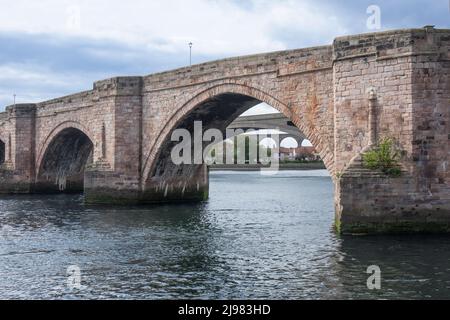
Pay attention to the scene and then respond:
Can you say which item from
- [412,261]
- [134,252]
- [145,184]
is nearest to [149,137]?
[145,184]

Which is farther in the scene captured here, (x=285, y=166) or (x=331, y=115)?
(x=285, y=166)

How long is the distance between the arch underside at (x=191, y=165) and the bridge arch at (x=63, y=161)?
1072cm

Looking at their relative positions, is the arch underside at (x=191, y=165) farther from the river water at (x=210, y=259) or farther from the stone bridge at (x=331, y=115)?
the river water at (x=210, y=259)

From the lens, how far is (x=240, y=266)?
43.8 ft

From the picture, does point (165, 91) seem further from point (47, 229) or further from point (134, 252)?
point (134, 252)

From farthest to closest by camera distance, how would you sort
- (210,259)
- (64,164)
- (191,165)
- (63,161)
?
(64,164)
(63,161)
(191,165)
(210,259)

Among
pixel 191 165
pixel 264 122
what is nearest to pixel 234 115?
pixel 191 165

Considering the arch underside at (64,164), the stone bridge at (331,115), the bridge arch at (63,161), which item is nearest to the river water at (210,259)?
the stone bridge at (331,115)

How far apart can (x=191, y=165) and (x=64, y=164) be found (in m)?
14.1

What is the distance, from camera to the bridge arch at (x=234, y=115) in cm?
1950

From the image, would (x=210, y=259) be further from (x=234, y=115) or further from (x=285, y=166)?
(x=285, y=166)

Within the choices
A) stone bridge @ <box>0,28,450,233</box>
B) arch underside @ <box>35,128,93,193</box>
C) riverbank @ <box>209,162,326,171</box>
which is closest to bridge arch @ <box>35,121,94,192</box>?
arch underside @ <box>35,128,93,193</box>

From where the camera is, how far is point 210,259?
47.0 feet

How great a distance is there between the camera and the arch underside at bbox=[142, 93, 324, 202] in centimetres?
2520
